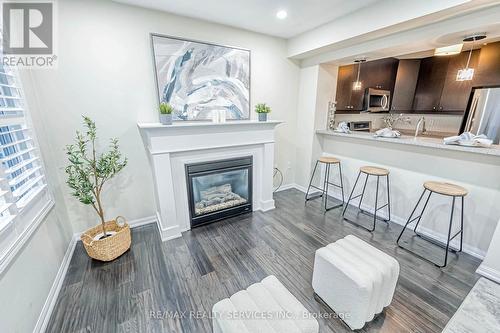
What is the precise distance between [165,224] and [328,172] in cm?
268

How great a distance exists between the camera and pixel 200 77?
2576mm

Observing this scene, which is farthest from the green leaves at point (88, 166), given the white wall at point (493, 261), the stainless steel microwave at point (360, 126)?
the stainless steel microwave at point (360, 126)

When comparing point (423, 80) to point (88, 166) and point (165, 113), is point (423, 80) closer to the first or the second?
point (165, 113)

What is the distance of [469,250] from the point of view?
2.15 meters

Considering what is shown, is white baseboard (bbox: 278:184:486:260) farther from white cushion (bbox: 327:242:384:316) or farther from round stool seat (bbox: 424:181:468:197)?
white cushion (bbox: 327:242:384:316)

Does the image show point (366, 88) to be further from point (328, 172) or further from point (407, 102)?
point (328, 172)

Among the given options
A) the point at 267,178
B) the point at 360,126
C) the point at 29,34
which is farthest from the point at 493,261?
the point at 29,34

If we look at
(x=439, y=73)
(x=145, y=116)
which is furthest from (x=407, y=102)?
(x=145, y=116)

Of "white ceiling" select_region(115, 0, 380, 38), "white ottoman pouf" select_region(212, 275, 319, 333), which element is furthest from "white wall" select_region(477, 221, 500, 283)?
"white ceiling" select_region(115, 0, 380, 38)

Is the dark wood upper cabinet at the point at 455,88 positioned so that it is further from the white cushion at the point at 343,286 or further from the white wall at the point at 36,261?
the white wall at the point at 36,261

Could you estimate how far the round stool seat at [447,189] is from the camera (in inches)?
75.3

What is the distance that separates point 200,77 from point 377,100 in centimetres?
359

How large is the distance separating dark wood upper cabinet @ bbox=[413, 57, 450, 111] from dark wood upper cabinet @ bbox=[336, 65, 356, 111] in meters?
1.72

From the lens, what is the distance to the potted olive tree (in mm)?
1952
